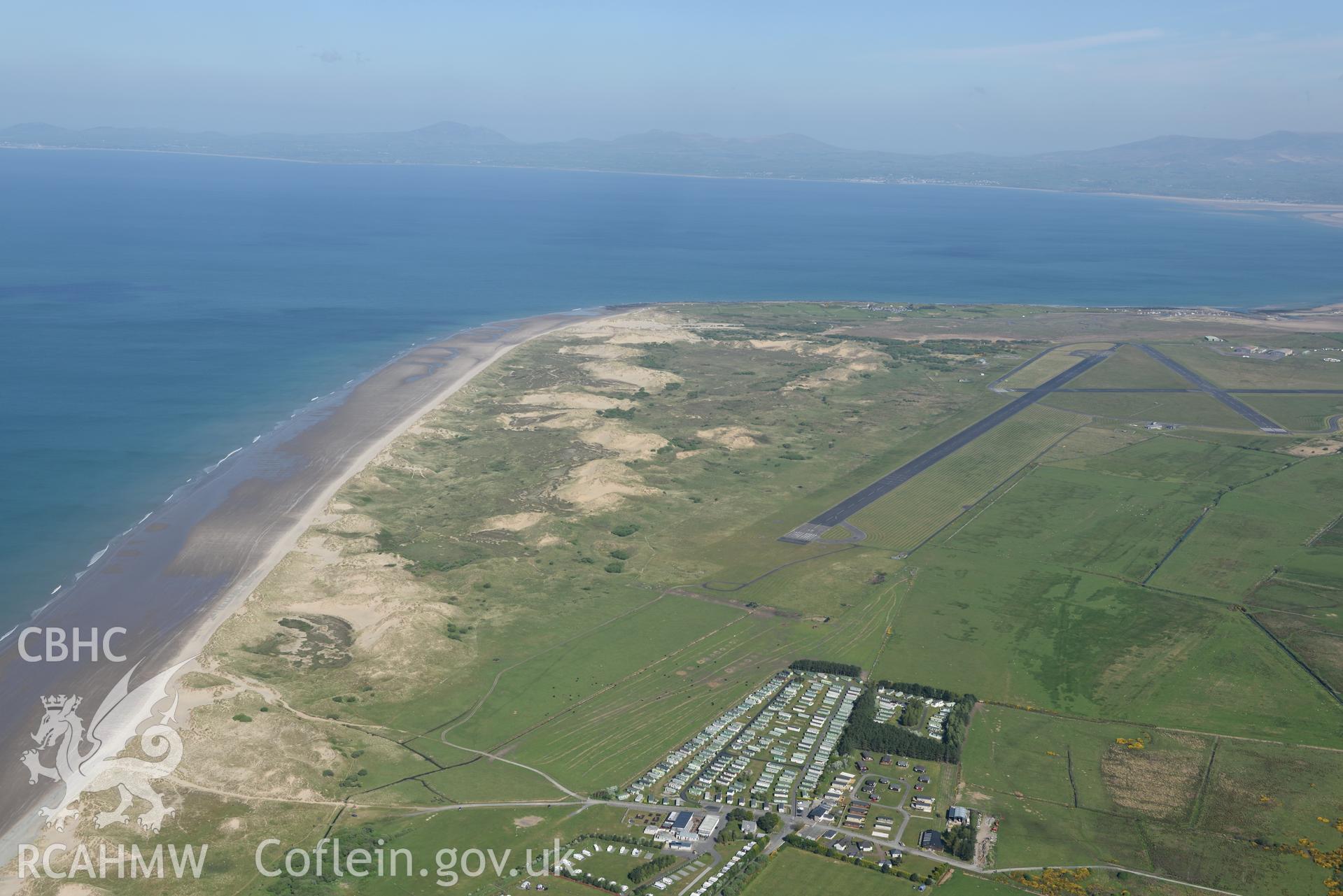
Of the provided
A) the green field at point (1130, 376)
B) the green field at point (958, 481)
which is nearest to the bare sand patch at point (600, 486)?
the green field at point (958, 481)

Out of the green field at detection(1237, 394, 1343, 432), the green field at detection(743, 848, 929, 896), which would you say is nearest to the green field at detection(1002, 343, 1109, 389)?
the green field at detection(1237, 394, 1343, 432)

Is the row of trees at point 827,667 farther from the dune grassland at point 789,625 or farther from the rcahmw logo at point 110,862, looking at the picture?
the rcahmw logo at point 110,862

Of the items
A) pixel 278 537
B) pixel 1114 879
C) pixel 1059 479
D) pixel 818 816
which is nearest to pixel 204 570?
pixel 278 537

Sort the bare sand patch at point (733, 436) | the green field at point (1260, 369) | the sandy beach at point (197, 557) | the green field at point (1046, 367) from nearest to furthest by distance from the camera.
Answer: the sandy beach at point (197, 557), the bare sand patch at point (733, 436), the green field at point (1260, 369), the green field at point (1046, 367)

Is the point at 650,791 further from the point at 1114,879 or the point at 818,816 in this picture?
the point at 1114,879

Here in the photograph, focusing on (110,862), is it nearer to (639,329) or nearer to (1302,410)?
(639,329)

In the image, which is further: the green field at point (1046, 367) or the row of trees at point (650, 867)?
the green field at point (1046, 367)

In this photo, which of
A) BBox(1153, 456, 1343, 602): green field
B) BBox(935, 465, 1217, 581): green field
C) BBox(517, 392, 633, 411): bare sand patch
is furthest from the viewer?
BBox(517, 392, 633, 411): bare sand patch

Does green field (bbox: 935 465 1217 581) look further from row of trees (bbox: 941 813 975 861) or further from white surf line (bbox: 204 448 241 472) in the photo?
white surf line (bbox: 204 448 241 472)
